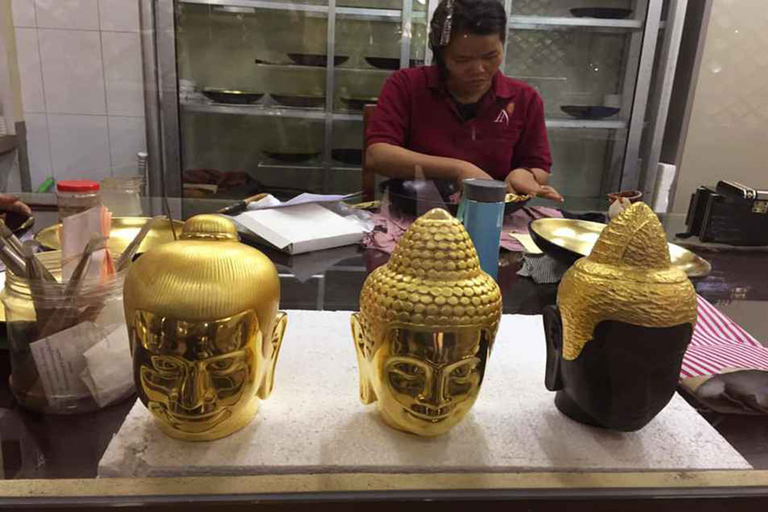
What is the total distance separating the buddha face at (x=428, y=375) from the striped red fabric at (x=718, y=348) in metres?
0.23

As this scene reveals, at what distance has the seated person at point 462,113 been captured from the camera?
57.0 inches

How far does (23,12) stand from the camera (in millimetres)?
1873

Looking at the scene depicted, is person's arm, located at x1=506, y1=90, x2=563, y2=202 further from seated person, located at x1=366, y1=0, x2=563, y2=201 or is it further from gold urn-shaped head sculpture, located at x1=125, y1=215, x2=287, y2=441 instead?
gold urn-shaped head sculpture, located at x1=125, y1=215, x2=287, y2=441

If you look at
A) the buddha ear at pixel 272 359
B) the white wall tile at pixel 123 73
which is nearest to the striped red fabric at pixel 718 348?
the buddha ear at pixel 272 359

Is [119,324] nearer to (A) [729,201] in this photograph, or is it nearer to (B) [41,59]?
(A) [729,201]

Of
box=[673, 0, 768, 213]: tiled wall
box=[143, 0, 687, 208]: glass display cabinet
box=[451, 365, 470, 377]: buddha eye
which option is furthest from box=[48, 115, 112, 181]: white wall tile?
box=[673, 0, 768, 213]: tiled wall

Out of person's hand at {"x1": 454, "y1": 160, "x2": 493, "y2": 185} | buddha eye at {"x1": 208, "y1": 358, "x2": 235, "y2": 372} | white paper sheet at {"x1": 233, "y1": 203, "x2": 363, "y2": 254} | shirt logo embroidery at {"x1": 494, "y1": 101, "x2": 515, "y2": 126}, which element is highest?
shirt logo embroidery at {"x1": 494, "y1": 101, "x2": 515, "y2": 126}

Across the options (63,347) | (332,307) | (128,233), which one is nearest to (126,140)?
(128,233)

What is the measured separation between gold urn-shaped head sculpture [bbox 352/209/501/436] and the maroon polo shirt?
1.18 metres

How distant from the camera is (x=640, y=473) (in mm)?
436

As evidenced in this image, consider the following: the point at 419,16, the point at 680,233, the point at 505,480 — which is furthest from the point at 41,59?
the point at 505,480

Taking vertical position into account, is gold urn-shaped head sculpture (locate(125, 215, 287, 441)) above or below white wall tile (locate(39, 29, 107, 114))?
below

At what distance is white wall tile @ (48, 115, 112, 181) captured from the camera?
1.87 m

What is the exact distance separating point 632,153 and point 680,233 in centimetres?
140
